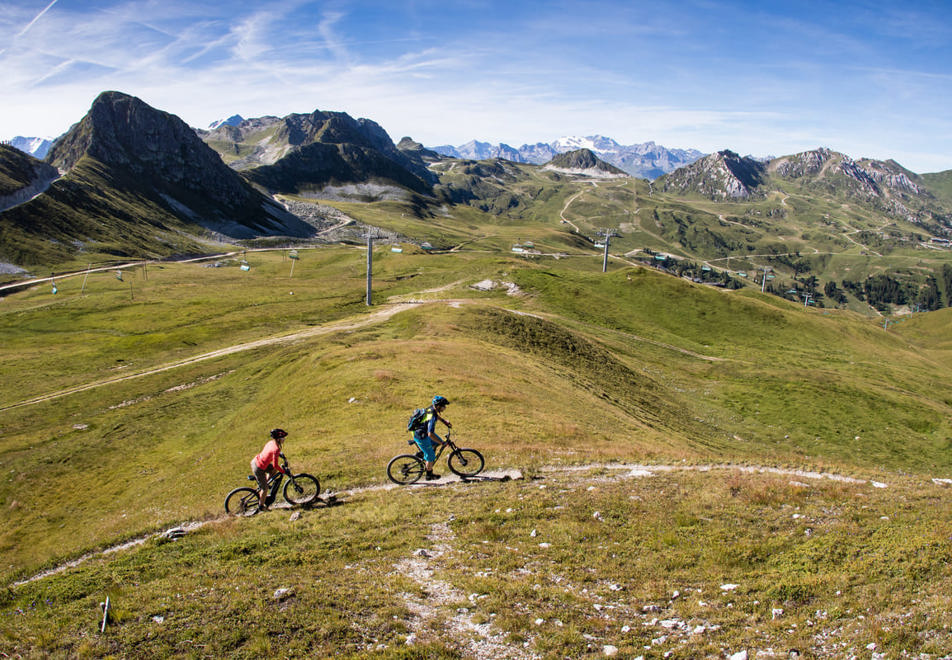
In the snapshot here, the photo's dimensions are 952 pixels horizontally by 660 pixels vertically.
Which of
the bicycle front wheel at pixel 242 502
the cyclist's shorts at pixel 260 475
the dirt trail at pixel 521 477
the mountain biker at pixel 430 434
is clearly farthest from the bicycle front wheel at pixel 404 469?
the bicycle front wheel at pixel 242 502

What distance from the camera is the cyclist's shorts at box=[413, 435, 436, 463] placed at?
2423cm

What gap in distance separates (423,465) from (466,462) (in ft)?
7.08

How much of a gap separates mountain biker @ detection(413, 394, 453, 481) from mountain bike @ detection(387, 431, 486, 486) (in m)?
0.33

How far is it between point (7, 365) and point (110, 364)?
13.6m

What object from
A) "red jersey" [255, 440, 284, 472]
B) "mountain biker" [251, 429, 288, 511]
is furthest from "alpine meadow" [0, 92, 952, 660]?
"red jersey" [255, 440, 284, 472]

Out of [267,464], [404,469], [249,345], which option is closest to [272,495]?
[267,464]

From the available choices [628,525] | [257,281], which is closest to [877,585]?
[628,525]

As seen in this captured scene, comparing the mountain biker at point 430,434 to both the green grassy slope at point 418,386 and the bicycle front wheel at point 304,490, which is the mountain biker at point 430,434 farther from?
the bicycle front wheel at point 304,490

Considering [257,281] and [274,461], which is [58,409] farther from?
[257,281]

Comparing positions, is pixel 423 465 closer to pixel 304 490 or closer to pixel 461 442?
pixel 304 490

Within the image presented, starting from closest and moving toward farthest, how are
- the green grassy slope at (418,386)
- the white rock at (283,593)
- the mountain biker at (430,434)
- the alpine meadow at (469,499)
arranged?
the alpine meadow at (469,499)
the white rock at (283,593)
the mountain biker at (430,434)
the green grassy slope at (418,386)

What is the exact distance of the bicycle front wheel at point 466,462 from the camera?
83.9 feet

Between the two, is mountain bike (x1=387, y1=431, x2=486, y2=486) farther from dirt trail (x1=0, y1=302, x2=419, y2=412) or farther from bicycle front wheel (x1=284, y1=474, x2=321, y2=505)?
dirt trail (x1=0, y1=302, x2=419, y2=412)

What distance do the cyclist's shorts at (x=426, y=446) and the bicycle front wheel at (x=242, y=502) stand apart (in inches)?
296
